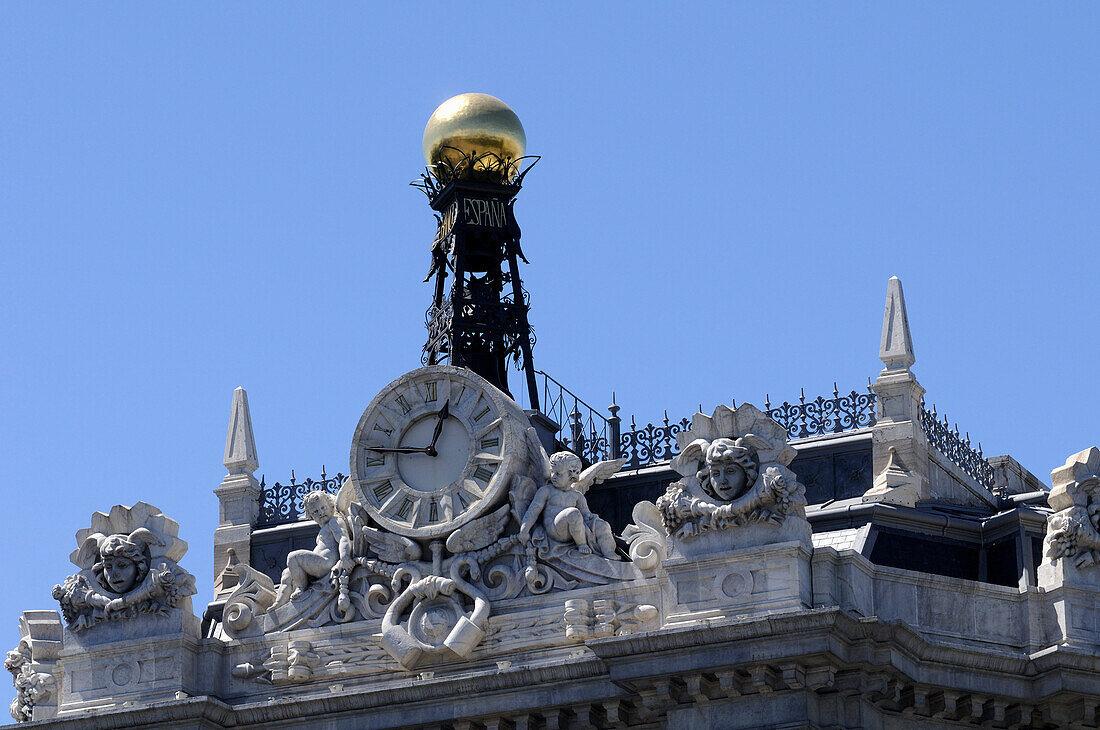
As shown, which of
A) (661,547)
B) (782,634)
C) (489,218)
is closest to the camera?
(782,634)

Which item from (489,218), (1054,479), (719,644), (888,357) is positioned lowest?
(719,644)

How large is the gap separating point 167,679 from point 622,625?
774 cm

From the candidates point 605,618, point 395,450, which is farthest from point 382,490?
point 605,618

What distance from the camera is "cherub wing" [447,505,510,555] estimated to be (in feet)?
160

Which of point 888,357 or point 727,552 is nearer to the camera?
point 727,552

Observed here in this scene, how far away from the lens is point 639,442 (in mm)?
52281

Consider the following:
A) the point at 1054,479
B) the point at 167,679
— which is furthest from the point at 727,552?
the point at 167,679

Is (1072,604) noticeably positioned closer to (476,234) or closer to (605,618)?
(605,618)

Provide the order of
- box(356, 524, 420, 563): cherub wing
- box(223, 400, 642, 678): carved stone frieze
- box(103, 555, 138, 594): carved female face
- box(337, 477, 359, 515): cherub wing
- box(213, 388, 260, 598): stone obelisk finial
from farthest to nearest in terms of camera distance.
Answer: box(213, 388, 260, 598): stone obelisk finial, box(337, 477, 359, 515): cherub wing, box(103, 555, 138, 594): carved female face, box(356, 524, 420, 563): cherub wing, box(223, 400, 642, 678): carved stone frieze

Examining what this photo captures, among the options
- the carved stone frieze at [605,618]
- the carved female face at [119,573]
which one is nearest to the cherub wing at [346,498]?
the carved female face at [119,573]

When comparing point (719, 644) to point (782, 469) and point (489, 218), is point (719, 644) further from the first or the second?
point (489, 218)

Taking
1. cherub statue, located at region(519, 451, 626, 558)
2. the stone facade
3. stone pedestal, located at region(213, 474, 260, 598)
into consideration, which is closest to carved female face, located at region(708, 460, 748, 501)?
the stone facade

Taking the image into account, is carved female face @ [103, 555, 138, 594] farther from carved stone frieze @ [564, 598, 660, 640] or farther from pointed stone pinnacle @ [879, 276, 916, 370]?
pointed stone pinnacle @ [879, 276, 916, 370]

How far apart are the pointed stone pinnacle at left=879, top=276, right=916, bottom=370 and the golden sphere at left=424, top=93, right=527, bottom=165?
9.05 meters
